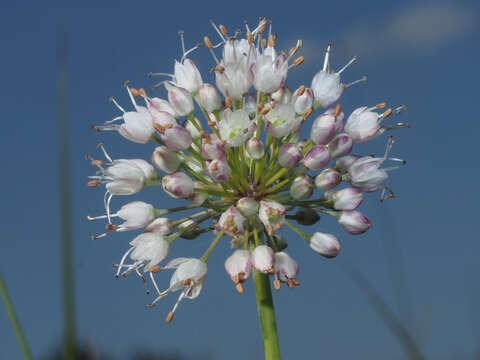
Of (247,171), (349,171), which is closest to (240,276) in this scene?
(247,171)

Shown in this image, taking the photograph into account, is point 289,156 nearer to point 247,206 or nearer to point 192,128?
point 247,206

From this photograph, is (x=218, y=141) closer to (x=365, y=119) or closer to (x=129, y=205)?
(x=129, y=205)

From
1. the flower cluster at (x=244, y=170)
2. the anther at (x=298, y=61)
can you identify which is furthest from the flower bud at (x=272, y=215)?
the anther at (x=298, y=61)

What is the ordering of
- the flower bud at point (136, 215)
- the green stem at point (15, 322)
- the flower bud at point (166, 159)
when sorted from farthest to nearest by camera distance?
the flower bud at point (136, 215) → the flower bud at point (166, 159) → the green stem at point (15, 322)

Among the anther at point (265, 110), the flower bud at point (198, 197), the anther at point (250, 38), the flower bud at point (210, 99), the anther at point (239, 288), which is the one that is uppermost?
the anther at point (250, 38)

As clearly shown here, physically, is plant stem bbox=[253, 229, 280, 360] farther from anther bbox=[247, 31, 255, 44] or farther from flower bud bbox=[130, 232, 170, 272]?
anther bbox=[247, 31, 255, 44]

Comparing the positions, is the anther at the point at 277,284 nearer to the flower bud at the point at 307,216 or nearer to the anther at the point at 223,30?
the flower bud at the point at 307,216

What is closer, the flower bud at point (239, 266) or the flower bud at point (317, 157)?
the flower bud at point (239, 266)
